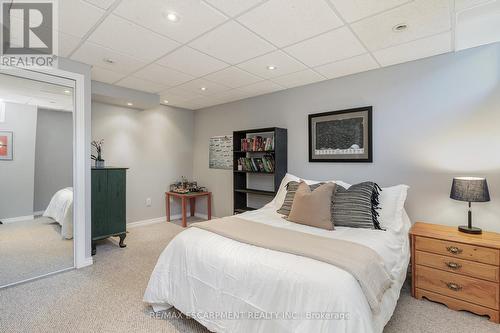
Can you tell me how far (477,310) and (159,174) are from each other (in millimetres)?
4760

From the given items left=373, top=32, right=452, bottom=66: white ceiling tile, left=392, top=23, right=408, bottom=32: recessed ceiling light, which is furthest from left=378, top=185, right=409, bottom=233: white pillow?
left=392, top=23, right=408, bottom=32: recessed ceiling light

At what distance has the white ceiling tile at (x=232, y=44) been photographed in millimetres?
2059

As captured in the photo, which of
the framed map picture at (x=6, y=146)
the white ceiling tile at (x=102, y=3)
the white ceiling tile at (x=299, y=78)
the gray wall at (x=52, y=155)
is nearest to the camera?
the white ceiling tile at (x=102, y=3)

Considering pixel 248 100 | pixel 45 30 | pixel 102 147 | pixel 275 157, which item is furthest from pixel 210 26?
pixel 102 147

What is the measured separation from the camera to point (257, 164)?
376cm

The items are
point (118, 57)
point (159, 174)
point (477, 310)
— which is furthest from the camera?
point (159, 174)

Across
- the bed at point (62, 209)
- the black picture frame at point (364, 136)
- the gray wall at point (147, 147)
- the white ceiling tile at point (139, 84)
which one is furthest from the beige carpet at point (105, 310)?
the white ceiling tile at point (139, 84)

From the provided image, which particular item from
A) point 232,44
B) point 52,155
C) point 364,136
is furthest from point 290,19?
point 52,155

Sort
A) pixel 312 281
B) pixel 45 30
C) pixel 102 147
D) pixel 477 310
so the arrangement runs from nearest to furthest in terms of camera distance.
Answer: pixel 312 281
pixel 477 310
pixel 45 30
pixel 102 147

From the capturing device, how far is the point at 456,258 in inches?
80.0

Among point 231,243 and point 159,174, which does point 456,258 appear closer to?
point 231,243

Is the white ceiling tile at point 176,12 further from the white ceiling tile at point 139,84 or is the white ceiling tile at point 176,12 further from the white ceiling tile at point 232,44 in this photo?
the white ceiling tile at point 139,84

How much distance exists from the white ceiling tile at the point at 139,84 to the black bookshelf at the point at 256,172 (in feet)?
4.57

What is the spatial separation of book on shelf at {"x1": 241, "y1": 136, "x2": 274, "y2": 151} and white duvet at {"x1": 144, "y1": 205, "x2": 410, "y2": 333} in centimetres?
169
